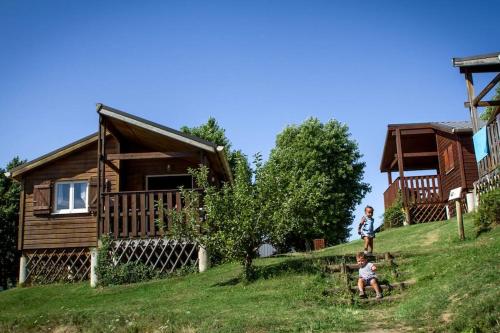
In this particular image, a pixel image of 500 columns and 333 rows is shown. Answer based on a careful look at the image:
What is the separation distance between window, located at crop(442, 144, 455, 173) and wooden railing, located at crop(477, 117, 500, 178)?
821 cm

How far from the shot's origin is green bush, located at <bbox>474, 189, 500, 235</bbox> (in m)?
15.5

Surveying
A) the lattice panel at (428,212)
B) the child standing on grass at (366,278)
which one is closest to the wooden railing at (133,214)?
the child standing on grass at (366,278)

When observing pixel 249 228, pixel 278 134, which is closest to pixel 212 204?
pixel 249 228

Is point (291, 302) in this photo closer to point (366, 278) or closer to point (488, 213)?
point (366, 278)

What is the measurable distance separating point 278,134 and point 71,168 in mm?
21276

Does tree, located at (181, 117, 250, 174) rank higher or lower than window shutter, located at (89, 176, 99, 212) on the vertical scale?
higher

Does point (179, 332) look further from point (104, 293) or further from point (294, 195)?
point (104, 293)

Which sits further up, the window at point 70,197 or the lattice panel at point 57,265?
the window at point 70,197

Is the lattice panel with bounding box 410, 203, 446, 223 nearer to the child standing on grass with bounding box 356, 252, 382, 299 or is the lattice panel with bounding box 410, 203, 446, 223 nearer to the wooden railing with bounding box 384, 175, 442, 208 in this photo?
the wooden railing with bounding box 384, 175, 442, 208

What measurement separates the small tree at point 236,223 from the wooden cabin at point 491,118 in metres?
7.33

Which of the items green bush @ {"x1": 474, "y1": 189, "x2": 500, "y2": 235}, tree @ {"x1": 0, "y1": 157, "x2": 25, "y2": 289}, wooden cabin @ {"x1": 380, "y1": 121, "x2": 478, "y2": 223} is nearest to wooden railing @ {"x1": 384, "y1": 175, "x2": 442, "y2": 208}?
Result: wooden cabin @ {"x1": 380, "y1": 121, "x2": 478, "y2": 223}

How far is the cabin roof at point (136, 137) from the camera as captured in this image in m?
19.8

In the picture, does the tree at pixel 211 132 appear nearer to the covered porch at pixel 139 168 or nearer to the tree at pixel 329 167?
the tree at pixel 329 167

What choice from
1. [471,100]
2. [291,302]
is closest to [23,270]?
[291,302]
